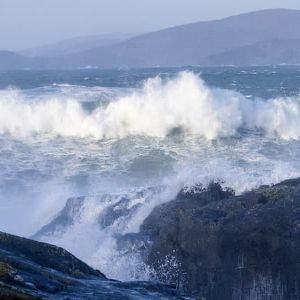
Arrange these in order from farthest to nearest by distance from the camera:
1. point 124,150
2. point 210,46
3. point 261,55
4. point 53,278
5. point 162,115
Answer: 1. point 210,46
2. point 261,55
3. point 162,115
4. point 124,150
5. point 53,278

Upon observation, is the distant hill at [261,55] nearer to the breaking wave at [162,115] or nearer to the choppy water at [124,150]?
the choppy water at [124,150]

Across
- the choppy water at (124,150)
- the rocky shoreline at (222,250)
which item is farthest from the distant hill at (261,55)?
the rocky shoreline at (222,250)

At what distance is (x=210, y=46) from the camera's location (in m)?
132

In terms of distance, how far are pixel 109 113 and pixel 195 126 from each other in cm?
390

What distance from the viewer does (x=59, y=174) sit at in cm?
2011

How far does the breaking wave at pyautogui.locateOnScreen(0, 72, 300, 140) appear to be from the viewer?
84.8 feet

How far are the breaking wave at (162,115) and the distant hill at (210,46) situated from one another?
73337 mm

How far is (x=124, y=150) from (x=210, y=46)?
11106cm

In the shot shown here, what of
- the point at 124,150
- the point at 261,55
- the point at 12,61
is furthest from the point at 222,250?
the point at 12,61

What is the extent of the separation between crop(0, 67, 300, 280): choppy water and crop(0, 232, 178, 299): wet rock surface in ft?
7.49

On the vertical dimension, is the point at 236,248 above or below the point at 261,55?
below

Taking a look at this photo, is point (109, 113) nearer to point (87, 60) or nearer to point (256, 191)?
point (256, 191)

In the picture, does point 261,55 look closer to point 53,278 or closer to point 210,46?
point 210,46

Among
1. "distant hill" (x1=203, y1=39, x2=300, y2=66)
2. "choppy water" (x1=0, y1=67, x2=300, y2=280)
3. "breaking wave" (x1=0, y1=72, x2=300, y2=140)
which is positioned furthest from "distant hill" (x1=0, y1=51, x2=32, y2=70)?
"breaking wave" (x1=0, y1=72, x2=300, y2=140)
